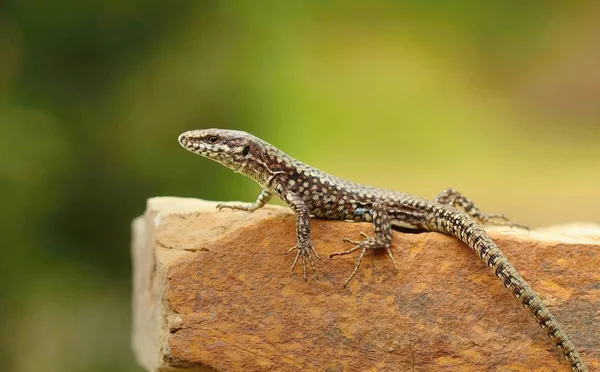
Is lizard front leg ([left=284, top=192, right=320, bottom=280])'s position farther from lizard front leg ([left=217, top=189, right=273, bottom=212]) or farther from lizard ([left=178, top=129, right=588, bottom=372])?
lizard front leg ([left=217, top=189, right=273, bottom=212])

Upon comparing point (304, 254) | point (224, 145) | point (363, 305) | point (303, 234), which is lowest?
point (363, 305)

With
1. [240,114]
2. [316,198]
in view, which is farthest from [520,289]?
[240,114]

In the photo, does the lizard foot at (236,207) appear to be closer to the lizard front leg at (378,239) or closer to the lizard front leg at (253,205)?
the lizard front leg at (253,205)

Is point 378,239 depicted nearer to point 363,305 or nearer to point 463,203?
A: point 363,305

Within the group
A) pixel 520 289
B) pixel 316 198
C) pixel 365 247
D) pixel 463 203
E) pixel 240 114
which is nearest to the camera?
pixel 520 289

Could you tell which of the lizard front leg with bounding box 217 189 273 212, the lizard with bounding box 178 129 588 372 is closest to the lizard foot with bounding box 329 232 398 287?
the lizard with bounding box 178 129 588 372
